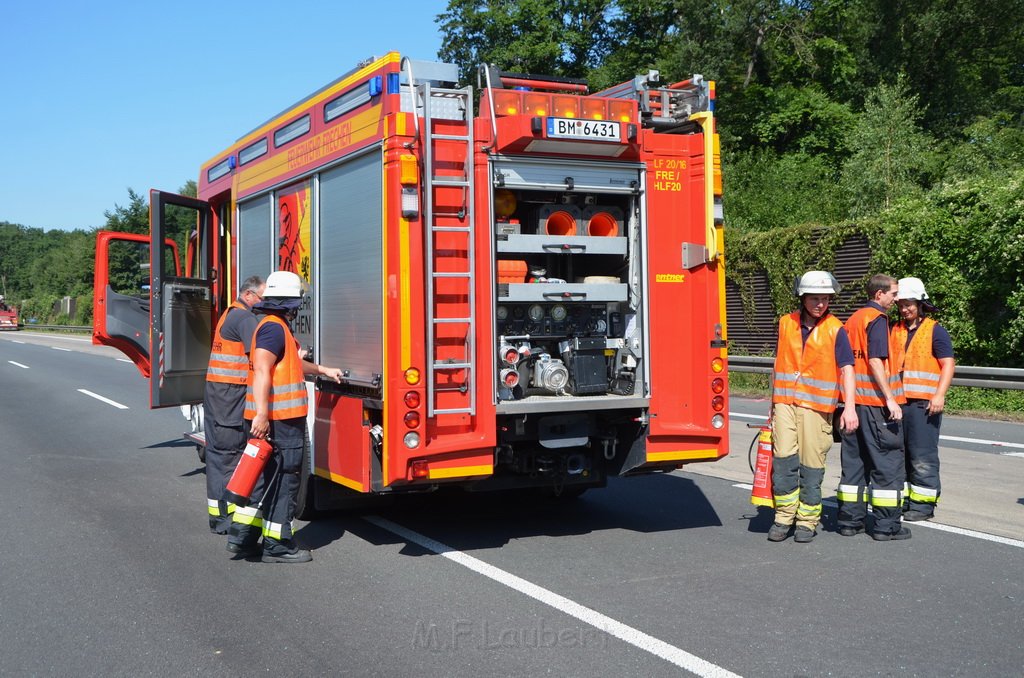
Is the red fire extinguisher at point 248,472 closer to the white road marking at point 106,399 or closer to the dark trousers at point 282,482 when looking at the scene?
the dark trousers at point 282,482

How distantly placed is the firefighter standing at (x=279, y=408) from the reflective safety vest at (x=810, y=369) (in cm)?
310

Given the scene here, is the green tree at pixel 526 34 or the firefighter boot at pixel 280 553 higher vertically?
the green tree at pixel 526 34

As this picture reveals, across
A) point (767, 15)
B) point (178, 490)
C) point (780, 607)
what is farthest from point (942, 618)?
point (767, 15)

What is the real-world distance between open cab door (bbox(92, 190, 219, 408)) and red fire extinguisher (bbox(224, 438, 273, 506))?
2.94 meters

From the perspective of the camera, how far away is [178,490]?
912cm

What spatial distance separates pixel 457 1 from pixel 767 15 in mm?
11738

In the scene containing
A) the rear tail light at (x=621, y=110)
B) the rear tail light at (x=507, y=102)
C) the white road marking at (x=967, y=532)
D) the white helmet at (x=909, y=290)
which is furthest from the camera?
the white helmet at (x=909, y=290)

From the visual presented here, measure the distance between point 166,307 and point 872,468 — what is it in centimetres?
602

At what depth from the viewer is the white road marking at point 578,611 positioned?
4.43m

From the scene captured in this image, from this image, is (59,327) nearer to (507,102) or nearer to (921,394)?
(507,102)

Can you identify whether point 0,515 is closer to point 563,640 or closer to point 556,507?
point 556,507

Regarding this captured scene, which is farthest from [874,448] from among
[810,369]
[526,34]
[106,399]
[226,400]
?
[526,34]

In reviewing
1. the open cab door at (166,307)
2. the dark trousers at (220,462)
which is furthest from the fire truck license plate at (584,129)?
the open cab door at (166,307)

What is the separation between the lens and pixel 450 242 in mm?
6129
